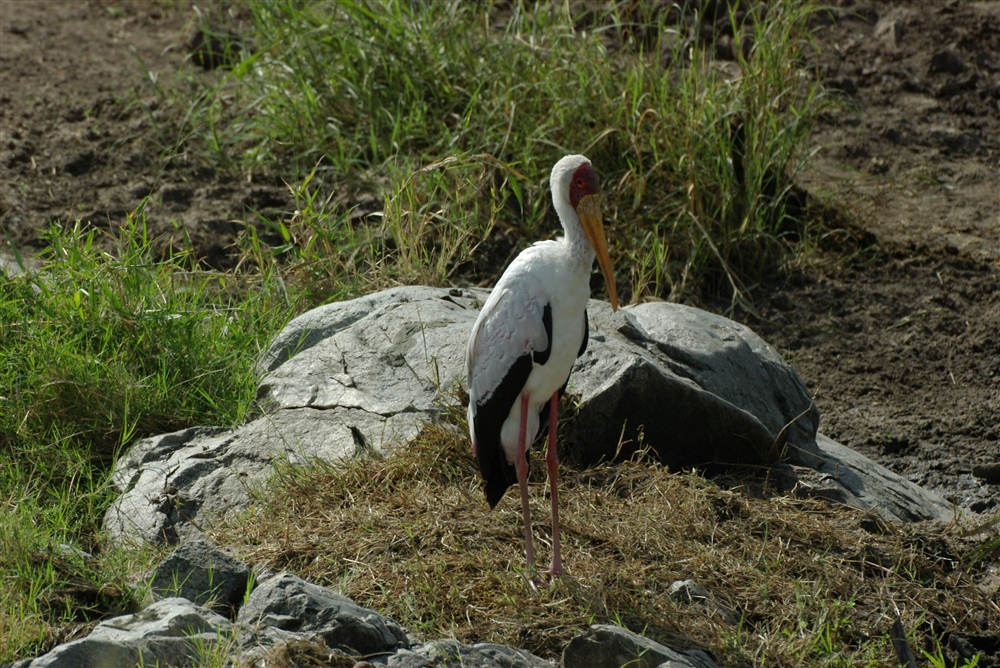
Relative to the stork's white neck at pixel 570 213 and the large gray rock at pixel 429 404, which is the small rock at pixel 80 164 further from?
the stork's white neck at pixel 570 213

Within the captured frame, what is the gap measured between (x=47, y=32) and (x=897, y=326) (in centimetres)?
561

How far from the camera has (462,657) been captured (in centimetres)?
290

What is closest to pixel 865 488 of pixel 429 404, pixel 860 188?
pixel 429 404

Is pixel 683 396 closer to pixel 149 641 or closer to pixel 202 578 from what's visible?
pixel 202 578

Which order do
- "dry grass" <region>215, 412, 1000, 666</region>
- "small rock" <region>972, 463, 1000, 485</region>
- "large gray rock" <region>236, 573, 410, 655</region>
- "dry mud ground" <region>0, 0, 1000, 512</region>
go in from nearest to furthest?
"large gray rock" <region>236, 573, 410, 655</region>, "dry grass" <region>215, 412, 1000, 666</region>, "small rock" <region>972, 463, 1000, 485</region>, "dry mud ground" <region>0, 0, 1000, 512</region>

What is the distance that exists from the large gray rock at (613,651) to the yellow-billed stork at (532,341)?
0.48 m

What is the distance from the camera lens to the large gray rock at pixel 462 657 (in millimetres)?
2852

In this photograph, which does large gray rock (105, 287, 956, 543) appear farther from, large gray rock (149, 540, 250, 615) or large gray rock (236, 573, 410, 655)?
large gray rock (236, 573, 410, 655)

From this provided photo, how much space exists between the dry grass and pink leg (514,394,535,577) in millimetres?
106

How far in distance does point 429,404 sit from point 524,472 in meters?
0.69

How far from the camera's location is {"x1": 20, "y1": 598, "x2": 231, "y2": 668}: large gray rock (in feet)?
8.65

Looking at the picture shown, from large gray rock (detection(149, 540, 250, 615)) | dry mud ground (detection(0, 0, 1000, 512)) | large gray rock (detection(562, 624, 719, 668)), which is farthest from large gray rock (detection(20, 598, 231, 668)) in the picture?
dry mud ground (detection(0, 0, 1000, 512))

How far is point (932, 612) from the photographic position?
3.64 m

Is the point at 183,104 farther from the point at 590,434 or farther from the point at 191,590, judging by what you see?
the point at 191,590
